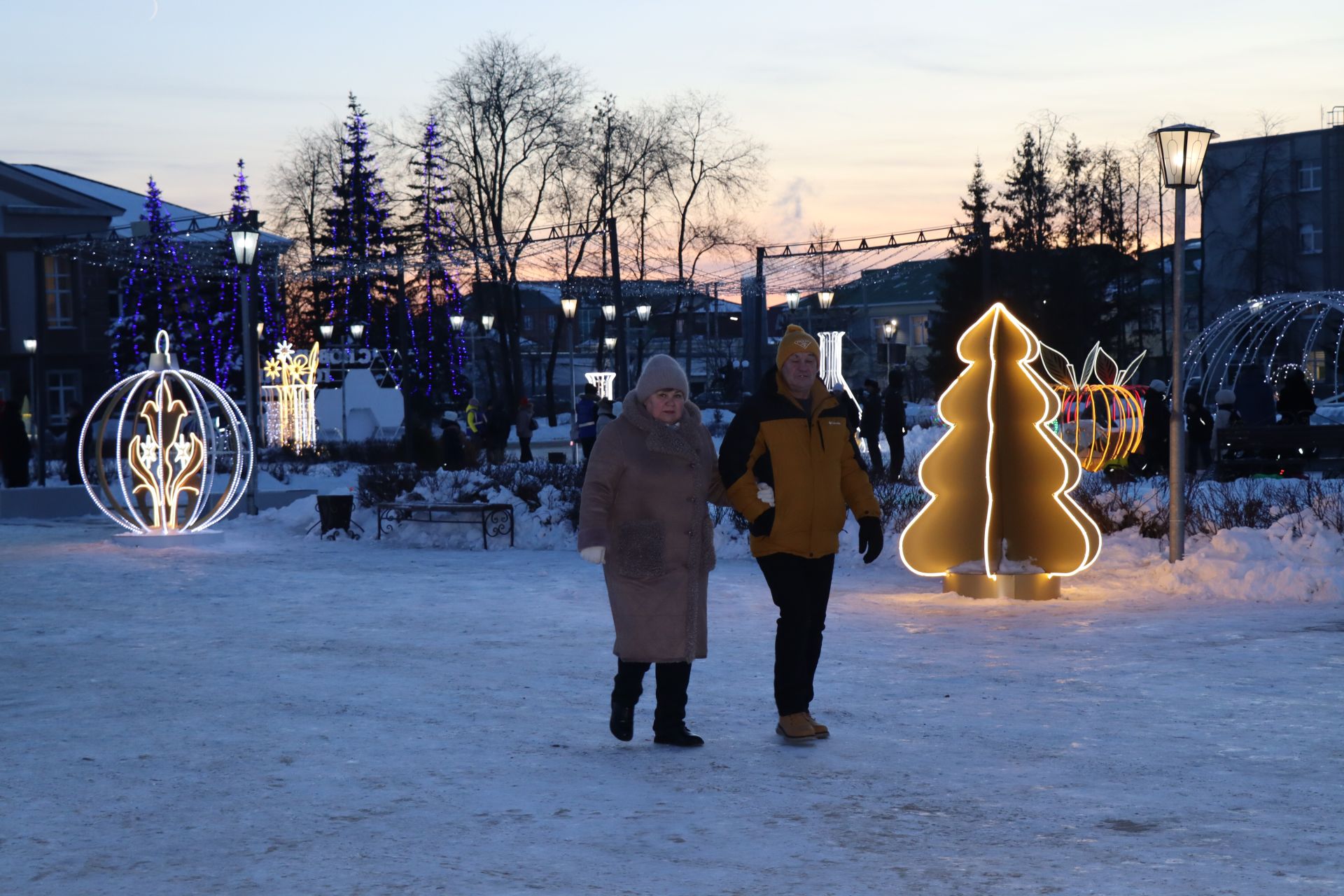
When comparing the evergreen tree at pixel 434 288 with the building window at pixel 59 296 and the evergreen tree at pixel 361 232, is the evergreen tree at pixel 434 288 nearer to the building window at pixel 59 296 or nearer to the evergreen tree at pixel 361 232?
the evergreen tree at pixel 361 232

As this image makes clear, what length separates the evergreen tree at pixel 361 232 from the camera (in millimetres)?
61438

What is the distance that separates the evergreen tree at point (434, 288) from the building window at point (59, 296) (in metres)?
11.8

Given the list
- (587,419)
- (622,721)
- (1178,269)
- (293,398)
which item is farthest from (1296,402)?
(293,398)

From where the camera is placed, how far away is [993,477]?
12.1m

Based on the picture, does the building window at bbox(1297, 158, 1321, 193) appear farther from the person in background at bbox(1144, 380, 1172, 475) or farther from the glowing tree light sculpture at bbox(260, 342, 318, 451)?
the person in background at bbox(1144, 380, 1172, 475)

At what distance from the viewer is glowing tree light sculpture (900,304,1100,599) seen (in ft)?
39.4

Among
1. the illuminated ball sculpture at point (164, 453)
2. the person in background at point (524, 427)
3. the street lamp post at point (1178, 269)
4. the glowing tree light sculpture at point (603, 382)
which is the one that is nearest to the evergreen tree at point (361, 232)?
the glowing tree light sculpture at point (603, 382)

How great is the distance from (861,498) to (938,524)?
545cm

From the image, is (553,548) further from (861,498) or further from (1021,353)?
(861,498)

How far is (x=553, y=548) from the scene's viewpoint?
17156 millimetres

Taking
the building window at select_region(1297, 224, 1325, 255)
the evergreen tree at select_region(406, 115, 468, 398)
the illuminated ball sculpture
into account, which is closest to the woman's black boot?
the illuminated ball sculpture

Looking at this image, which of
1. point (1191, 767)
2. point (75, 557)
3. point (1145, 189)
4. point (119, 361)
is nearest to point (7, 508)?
point (75, 557)

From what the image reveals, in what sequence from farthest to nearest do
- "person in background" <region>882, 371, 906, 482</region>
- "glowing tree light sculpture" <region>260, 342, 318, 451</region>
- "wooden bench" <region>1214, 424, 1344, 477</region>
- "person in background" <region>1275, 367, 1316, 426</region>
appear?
"glowing tree light sculpture" <region>260, 342, 318, 451</region>
"person in background" <region>882, 371, 906, 482</region>
"person in background" <region>1275, 367, 1316, 426</region>
"wooden bench" <region>1214, 424, 1344, 477</region>

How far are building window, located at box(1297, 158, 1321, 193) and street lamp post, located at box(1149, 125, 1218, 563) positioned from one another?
52.1m
